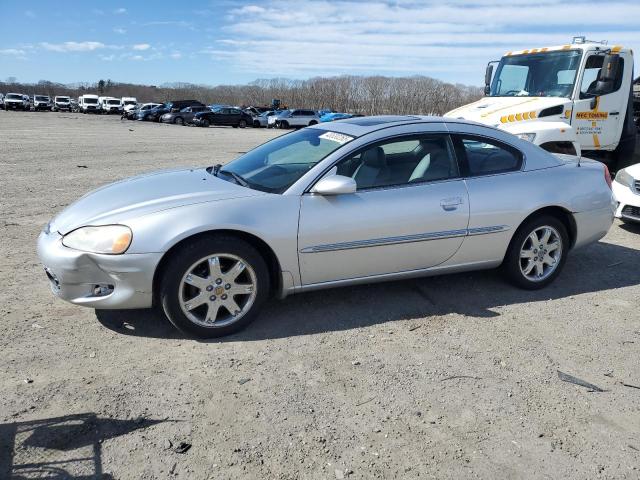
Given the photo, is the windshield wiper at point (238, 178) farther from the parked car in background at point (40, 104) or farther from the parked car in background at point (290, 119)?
the parked car in background at point (40, 104)

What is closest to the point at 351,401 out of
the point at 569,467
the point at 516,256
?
the point at 569,467

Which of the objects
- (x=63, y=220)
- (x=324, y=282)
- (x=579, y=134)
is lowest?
(x=324, y=282)

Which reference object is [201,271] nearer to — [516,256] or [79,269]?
[79,269]

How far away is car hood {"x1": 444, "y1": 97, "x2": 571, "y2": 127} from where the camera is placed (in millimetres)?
8868

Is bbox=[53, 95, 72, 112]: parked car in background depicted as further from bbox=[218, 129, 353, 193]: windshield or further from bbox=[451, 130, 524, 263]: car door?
bbox=[451, 130, 524, 263]: car door

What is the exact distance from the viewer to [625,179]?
716cm

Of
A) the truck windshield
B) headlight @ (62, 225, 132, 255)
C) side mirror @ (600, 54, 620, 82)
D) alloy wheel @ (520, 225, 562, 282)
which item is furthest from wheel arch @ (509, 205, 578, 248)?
side mirror @ (600, 54, 620, 82)

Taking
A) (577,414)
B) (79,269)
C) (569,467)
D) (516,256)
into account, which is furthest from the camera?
(516,256)

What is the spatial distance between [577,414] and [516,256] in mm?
1898

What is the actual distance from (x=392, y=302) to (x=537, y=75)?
695 centimetres

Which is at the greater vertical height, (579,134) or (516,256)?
(579,134)

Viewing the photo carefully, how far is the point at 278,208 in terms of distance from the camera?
12.8ft

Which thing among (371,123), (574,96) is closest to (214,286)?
(371,123)

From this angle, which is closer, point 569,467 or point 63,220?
point 569,467
